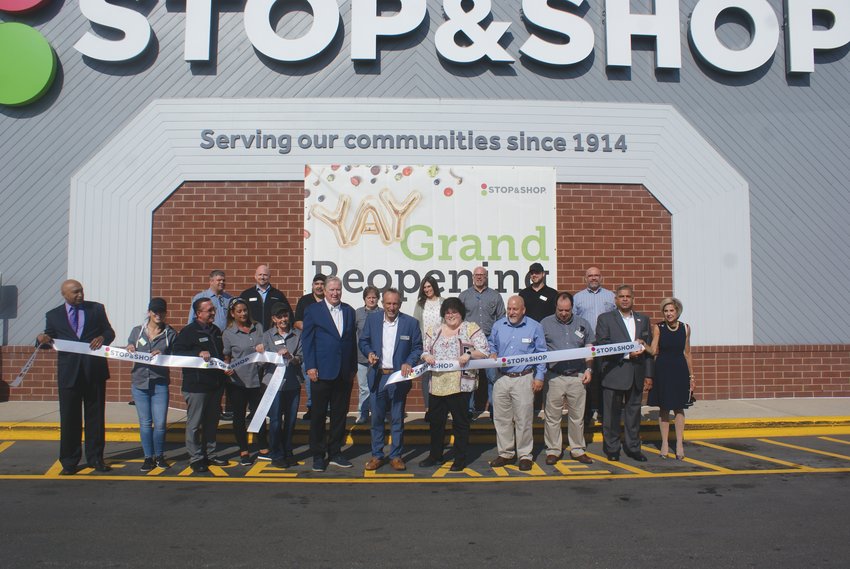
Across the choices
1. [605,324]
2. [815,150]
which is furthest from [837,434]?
[815,150]

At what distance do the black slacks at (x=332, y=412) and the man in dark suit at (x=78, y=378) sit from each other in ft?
7.16

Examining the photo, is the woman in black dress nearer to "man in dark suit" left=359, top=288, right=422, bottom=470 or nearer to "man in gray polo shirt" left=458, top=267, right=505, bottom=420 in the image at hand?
"man in gray polo shirt" left=458, top=267, right=505, bottom=420

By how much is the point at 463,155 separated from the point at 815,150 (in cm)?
616

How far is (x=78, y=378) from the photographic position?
6793 mm

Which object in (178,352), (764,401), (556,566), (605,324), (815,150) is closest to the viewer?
(556,566)

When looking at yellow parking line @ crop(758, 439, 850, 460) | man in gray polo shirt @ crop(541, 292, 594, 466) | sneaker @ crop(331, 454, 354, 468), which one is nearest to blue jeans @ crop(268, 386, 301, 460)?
sneaker @ crop(331, 454, 354, 468)

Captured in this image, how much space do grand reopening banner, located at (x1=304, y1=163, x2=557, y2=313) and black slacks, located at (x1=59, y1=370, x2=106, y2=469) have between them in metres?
4.07

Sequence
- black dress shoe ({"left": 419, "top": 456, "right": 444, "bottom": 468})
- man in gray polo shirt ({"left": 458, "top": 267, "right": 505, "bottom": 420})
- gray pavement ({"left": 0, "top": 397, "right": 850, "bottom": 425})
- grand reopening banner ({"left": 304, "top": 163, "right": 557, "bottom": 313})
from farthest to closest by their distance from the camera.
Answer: grand reopening banner ({"left": 304, "top": 163, "right": 557, "bottom": 313}) → gray pavement ({"left": 0, "top": 397, "right": 850, "bottom": 425}) → man in gray polo shirt ({"left": 458, "top": 267, "right": 505, "bottom": 420}) → black dress shoe ({"left": 419, "top": 456, "right": 444, "bottom": 468})

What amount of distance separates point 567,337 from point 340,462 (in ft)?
9.36

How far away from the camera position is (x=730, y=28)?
37.7ft

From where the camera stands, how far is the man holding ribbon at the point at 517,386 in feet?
23.2

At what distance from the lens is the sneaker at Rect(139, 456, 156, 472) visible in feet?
22.5

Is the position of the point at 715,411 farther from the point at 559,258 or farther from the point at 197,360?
the point at 197,360

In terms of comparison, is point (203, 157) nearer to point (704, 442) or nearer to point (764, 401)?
point (704, 442)
